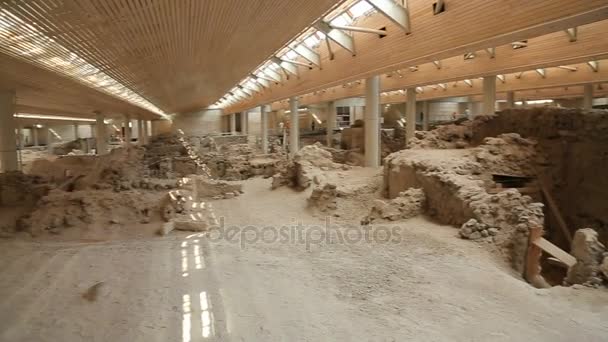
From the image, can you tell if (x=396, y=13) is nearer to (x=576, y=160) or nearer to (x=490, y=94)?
(x=576, y=160)

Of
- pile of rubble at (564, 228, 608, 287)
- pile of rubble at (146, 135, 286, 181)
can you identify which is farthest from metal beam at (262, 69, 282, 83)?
pile of rubble at (564, 228, 608, 287)

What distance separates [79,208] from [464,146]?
11.6 m

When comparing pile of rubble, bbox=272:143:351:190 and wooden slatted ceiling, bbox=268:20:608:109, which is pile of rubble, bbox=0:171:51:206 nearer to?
pile of rubble, bbox=272:143:351:190

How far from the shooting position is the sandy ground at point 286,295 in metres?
4.09

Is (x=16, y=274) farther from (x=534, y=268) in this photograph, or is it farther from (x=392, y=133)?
(x=392, y=133)

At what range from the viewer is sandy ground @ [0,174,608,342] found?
4.09 m

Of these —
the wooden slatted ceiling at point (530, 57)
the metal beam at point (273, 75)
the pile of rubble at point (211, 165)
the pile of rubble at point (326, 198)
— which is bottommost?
the pile of rubble at point (326, 198)

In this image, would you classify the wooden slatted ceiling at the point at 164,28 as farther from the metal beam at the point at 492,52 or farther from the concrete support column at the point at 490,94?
the concrete support column at the point at 490,94

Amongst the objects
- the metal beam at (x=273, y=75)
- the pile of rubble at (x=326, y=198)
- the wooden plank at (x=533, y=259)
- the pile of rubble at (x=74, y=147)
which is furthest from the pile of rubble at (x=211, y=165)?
the pile of rubble at (x=74, y=147)

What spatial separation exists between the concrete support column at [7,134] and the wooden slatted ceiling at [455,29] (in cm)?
1350

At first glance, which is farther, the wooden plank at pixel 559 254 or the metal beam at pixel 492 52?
the metal beam at pixel 492 52

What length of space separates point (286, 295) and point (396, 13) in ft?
33.0

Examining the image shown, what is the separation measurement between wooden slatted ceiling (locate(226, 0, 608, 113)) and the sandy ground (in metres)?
5.12

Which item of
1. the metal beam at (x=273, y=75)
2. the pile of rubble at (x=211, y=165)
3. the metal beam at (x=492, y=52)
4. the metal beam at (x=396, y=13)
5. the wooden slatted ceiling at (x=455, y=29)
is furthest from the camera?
the metal beam at (x=273, y=75)
